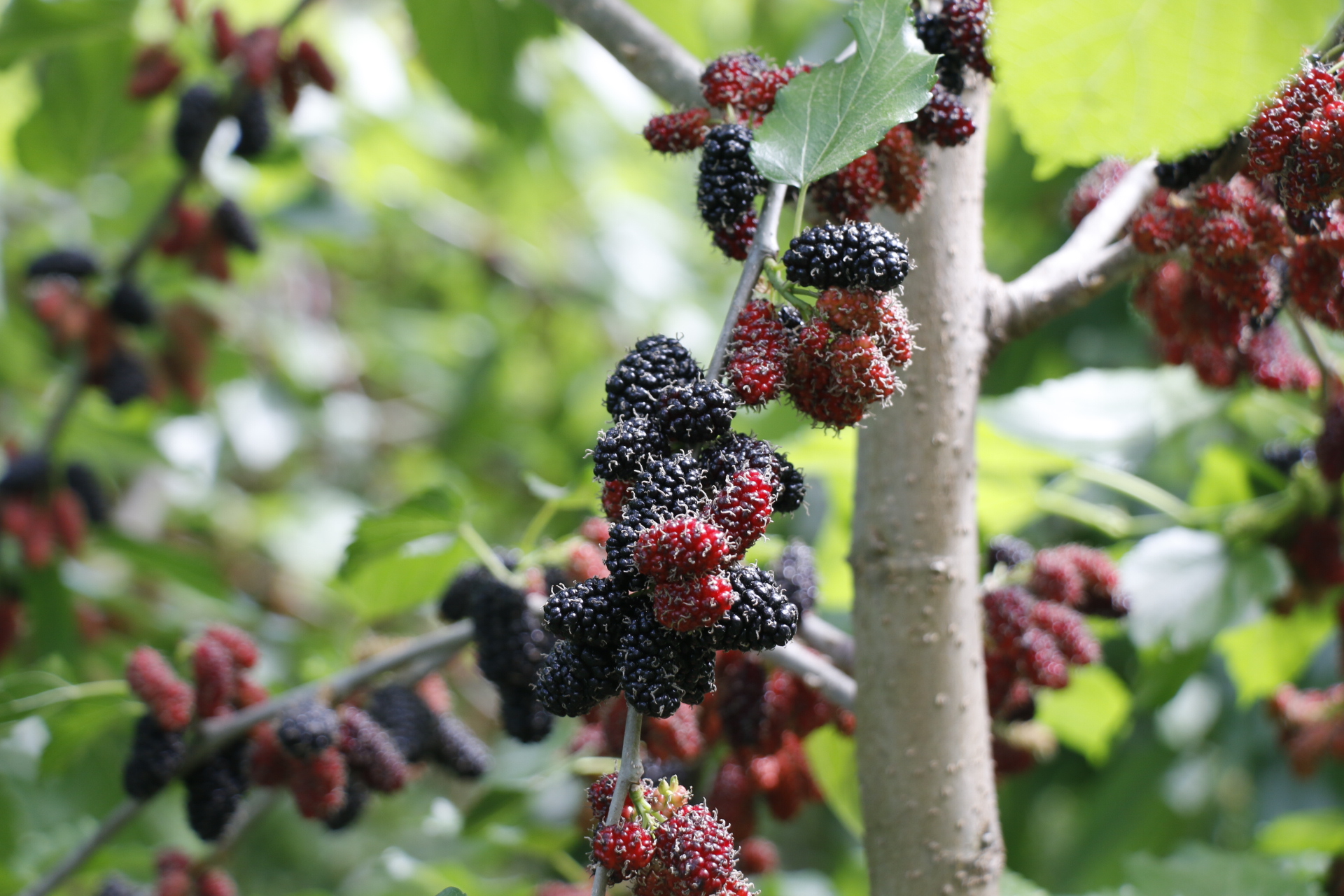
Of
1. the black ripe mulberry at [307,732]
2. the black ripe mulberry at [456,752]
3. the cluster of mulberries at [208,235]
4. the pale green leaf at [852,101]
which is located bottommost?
the black ripe mulberry at [307,732]

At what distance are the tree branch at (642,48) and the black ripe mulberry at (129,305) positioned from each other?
3.95ft

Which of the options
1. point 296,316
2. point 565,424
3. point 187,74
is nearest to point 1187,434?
point 565,424

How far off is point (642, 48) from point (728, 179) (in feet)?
0.89

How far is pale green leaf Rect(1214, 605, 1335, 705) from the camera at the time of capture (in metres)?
1.36

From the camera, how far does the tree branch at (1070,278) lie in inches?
34.4

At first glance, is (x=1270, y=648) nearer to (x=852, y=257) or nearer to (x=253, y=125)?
(x=852, y=257)

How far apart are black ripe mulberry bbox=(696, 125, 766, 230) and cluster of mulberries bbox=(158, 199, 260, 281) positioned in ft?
4.40

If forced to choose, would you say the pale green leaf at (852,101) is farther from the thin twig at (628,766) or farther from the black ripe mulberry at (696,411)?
the thin twig at (628,766)

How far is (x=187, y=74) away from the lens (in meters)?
1.99

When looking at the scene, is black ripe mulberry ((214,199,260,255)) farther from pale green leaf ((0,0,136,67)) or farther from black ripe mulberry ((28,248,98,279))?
pale green leaf ((0,0,136,67))

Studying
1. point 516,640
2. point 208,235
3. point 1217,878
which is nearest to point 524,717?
point 516,640

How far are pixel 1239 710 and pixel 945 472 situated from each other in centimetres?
124

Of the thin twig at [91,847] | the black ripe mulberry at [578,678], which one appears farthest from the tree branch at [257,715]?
the black ripe mulberry at [578,678]

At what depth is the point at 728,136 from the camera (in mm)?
711
